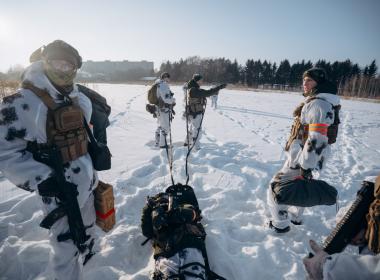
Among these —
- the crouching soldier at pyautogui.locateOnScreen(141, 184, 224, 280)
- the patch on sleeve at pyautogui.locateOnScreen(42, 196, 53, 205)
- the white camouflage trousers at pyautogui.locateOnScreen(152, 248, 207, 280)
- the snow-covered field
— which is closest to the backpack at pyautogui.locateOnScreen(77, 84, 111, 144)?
the patch on sleeve at pyautogui.locateOnScreen(42, 196, 53, 205)

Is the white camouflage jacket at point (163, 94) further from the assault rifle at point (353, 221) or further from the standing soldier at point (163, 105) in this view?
the assault rifle at point (353, 221)

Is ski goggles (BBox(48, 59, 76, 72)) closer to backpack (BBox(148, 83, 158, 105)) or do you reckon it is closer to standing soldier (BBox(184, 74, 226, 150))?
standing soldier (BBox(184, 74, 226, 150))

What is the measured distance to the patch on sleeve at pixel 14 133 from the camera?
6.42 ft

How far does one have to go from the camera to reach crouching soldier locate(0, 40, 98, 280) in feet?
6.50

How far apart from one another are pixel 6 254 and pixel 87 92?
84.3 inches

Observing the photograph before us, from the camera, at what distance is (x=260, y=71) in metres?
65.6

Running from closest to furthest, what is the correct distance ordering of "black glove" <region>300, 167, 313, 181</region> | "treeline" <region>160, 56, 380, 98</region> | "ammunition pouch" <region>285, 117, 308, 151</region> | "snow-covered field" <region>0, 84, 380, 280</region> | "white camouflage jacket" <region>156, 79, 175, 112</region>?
"snow-covered field" <region>0, 84, 380, 280</region> → "black glove" <region>300, 167, 313, 181</region> → "ammunition pouch" <region>285, 117, 308, 151</region> → "white camouflage jacket" <region>156, 79, 175, 112</region> → "treeline" <region>160, 56, 380, 98</region>

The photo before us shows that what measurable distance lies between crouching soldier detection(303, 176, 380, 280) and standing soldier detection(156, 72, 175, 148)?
5.36 meters

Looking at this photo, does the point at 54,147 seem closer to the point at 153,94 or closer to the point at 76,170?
the point at 76,170

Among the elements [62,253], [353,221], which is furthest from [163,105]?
[353,221]

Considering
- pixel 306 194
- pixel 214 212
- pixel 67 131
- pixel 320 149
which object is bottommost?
pixel 214 212

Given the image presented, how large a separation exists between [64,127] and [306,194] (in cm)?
282

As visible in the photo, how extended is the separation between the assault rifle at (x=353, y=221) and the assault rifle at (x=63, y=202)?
7.21 feet

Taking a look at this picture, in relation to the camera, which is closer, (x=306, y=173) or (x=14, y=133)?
(x=14, y=133)
